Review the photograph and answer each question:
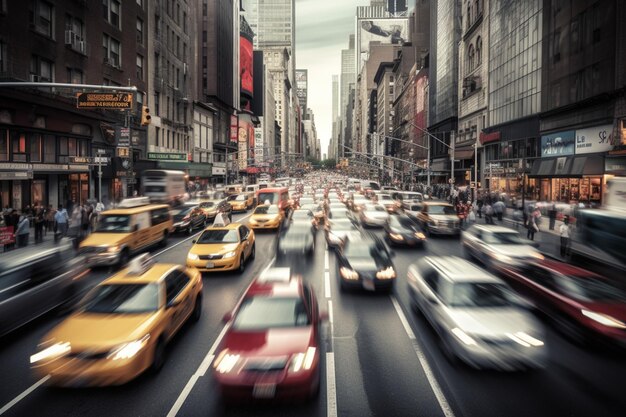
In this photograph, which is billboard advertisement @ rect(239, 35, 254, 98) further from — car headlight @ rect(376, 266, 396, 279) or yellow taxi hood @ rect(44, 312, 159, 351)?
yellow taxi hood @ rect(44, 312, 159, 351)

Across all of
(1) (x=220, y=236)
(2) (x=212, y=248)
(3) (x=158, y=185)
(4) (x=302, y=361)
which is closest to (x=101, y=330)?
(4) (x=302, y=361)

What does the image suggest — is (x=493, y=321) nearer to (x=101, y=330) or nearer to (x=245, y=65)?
(x=101, y=330)

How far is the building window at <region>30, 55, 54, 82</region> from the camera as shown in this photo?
27.9 meters

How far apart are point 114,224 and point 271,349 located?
1311 cm

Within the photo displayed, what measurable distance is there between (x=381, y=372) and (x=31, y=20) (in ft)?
105

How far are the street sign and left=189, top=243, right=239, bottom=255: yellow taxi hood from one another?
7047mm

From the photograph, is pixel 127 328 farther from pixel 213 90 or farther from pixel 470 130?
pixel 213 90

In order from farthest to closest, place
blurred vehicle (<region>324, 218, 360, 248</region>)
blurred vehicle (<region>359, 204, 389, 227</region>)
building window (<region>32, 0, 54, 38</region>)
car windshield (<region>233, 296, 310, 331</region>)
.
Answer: building window (<region>32, 0, 54, 38</region>) → blurred vehicle (<region>359, 204, 389, 227</region>) → blurred vehicle (<region>324, 218, 360, 248</region>) → car windshield (<region>233, 296, 310, 331</region>)

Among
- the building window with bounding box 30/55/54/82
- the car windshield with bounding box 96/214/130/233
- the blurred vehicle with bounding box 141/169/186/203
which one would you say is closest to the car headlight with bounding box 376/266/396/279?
the car windshield with bounding box 96/214/130/233

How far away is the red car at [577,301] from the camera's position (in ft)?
27.9

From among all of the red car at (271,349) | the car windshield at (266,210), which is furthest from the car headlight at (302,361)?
the car windshield at (266,210)

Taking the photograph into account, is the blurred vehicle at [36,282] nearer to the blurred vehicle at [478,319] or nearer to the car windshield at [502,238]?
the blurred vehicle at [478,319]

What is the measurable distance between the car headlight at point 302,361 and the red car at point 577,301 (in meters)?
6.05

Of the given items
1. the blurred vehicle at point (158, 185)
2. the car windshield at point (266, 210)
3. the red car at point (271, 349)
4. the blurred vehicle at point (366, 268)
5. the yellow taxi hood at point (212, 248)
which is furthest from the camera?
the blurred vehicle at point (158, 185)
